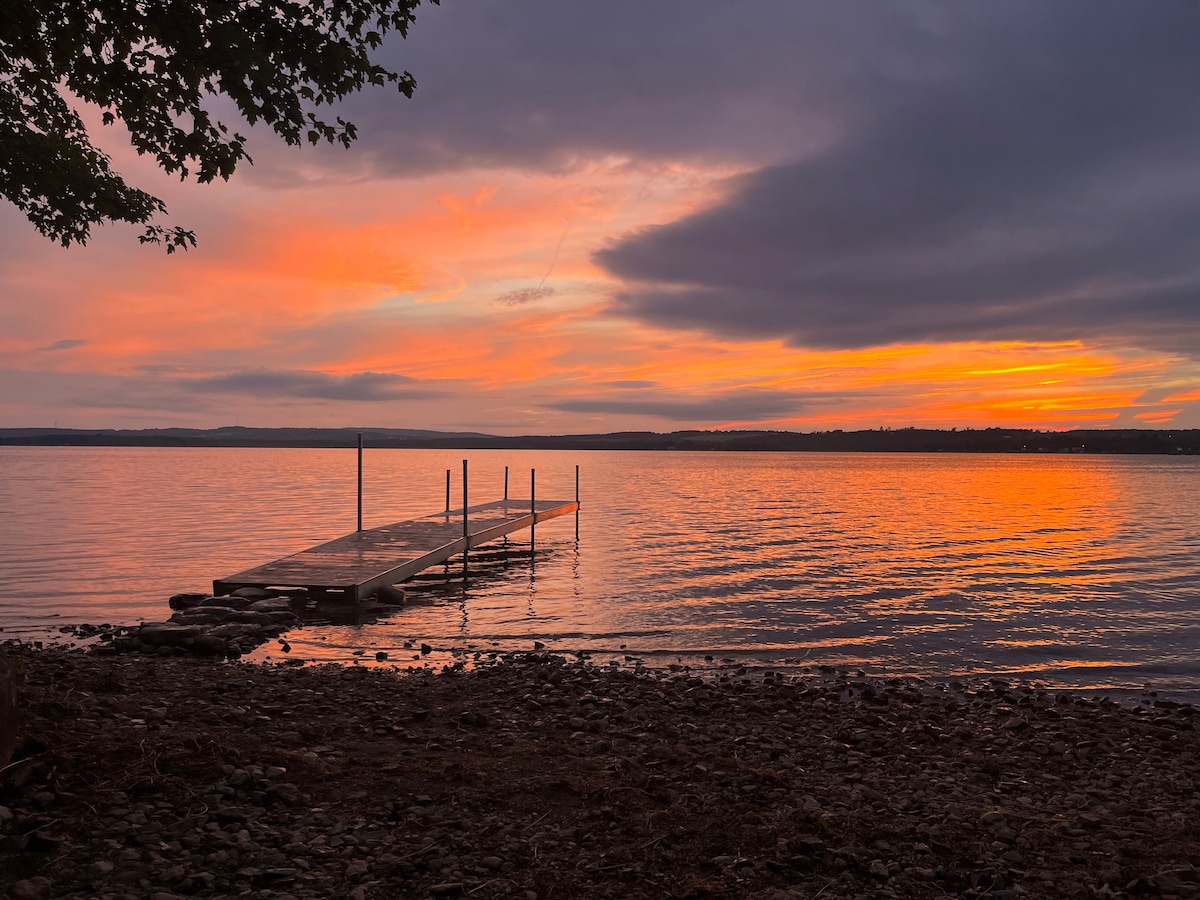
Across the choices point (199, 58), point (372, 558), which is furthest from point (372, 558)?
point (199, 58)

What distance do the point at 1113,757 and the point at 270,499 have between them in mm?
55551

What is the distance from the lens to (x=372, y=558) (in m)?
21.5

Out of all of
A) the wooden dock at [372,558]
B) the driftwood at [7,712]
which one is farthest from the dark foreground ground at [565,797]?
the wooden dock at [372,558]

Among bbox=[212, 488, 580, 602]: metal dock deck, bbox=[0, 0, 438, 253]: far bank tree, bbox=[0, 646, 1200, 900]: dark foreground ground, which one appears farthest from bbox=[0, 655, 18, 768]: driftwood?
bbox=[212, 488, 580, 602]: metal dock deck

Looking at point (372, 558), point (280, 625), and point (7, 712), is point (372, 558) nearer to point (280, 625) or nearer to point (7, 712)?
point (280, 625)

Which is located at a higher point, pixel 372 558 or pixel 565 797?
pixel 565 797

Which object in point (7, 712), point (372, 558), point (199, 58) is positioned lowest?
point (372, 558)

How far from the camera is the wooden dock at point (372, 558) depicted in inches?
725

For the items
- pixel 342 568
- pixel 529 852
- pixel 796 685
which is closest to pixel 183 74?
pixel 529 852

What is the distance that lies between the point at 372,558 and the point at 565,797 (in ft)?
51.4

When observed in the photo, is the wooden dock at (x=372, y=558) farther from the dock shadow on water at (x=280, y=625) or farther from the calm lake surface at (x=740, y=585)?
the calm lake surface at (x=740, y=585)

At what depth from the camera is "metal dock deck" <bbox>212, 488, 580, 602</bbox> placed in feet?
60.6

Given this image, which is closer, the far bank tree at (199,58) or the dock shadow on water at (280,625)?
the far bank tree at (199,58)

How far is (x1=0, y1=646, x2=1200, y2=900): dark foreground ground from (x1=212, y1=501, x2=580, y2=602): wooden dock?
24.6 ft
